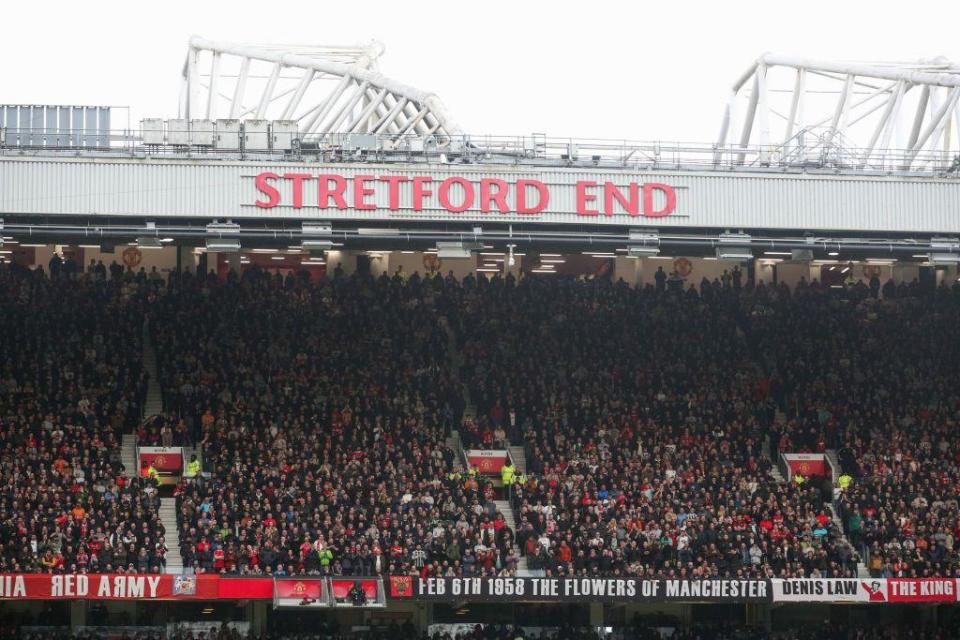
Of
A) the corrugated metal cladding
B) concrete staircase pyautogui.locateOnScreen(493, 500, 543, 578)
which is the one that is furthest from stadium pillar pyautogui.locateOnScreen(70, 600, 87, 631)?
concrete staircase pyautogui.locateOnScreen(493, 500, 543, 578)

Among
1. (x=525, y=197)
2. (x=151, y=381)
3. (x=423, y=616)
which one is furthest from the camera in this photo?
(x=151, y=381)

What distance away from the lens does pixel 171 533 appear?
43250 millimetres

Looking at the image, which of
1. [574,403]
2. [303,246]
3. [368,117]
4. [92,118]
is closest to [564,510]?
[574,403]

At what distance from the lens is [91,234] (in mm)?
43625

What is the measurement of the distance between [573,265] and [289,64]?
14.4m

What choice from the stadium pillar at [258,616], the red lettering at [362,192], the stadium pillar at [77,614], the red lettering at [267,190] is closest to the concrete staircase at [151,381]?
the stadium pillar at [77,614]

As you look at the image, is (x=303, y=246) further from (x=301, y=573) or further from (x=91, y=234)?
(x=301, y=573)

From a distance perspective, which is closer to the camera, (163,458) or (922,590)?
(922,590)

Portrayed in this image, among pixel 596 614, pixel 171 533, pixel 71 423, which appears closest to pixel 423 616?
pixel 596 614

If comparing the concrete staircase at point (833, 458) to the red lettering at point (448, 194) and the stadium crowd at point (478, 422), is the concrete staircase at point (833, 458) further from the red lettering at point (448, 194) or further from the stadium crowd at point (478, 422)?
the red lettering at point (448, 194)

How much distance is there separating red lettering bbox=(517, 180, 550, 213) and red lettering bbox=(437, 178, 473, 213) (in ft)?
4.41

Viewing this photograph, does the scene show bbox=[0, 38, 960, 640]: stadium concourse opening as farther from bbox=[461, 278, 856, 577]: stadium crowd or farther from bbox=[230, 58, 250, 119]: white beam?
bbox=[230, 58, 250, 119]: white beam

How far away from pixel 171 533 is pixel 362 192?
10.5 m

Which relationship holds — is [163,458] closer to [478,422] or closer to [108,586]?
[108,586]
